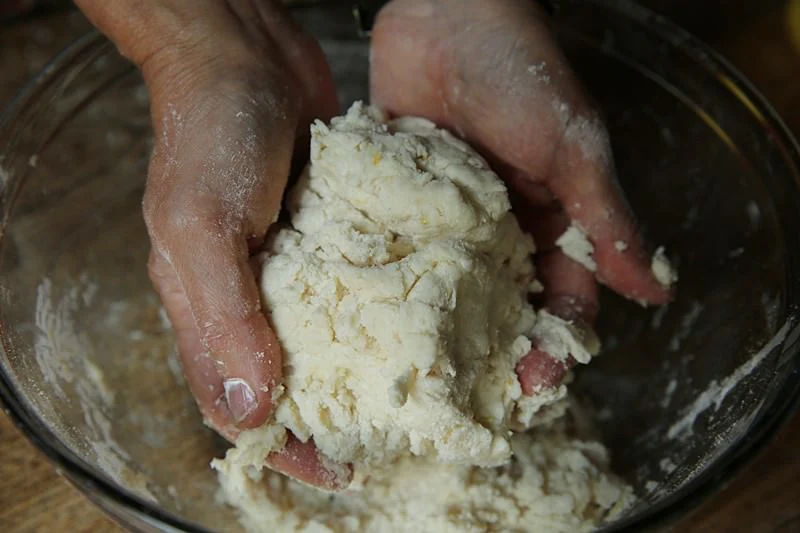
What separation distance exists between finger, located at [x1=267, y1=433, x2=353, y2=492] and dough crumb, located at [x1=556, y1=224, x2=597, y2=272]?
0.52m

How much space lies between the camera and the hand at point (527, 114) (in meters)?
1.31

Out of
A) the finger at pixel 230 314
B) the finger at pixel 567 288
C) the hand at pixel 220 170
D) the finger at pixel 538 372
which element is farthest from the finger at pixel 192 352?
the finger at pixel 567 288

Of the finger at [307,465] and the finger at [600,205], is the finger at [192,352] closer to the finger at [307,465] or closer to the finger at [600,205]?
the finger at [307,465]

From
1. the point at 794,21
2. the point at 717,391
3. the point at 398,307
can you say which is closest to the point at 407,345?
the point at 398,307

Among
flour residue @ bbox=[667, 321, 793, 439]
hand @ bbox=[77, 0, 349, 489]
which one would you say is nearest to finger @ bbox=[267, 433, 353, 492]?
hand @ bbox=[77, 0, 349, 489]

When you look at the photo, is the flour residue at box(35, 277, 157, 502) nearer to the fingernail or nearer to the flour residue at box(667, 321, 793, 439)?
the fingernail

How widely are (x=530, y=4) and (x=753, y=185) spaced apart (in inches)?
19.7

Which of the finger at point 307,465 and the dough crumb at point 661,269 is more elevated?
the dough crumb at point 661,269

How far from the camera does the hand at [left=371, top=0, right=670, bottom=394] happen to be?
1312 mm

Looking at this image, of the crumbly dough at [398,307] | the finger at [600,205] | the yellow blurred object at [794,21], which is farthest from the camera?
the yellow blurred object at [794,21]

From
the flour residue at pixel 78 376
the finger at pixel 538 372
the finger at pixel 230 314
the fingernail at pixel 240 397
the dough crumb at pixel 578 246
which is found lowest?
the flour residue at pixel 78 376

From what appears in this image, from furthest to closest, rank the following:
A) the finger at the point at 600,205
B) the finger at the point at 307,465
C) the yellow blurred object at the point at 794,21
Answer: the yellow blurred object at the point at 794,21 < the finger at the point at 600,205 < the finger at the point at 307,465

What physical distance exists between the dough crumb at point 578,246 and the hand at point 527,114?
0.03 ft

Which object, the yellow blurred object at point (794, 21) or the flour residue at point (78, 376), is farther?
the yellow blurred object at point (794, 21)
